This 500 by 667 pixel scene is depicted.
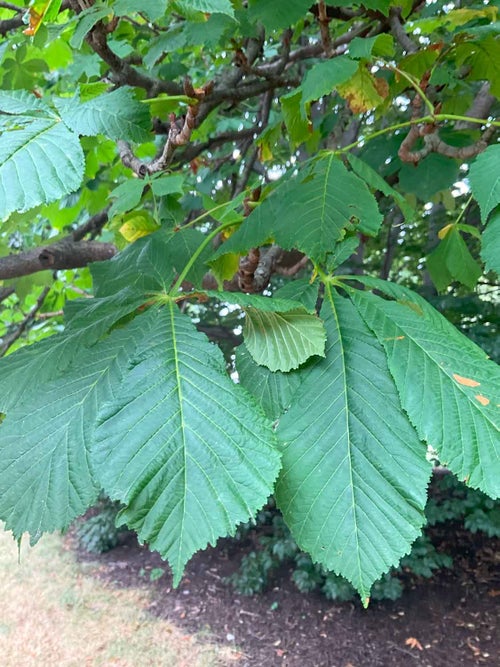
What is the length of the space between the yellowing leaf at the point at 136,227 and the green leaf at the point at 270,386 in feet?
2.86

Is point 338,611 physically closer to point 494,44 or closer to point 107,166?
point 107,166

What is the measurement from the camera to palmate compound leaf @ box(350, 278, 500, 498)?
0.62 metres

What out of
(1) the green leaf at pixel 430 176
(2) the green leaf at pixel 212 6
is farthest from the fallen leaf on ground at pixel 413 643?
(2) the green leaf at pixel 212 6

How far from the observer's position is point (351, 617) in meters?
3.77

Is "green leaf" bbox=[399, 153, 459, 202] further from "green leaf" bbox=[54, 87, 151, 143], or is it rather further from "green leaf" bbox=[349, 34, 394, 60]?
"green leaf" bbox=[54, 87, 151, 143]

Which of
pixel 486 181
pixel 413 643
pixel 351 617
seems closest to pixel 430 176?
pixel 486 181

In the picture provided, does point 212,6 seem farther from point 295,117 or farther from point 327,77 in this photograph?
point 295,117

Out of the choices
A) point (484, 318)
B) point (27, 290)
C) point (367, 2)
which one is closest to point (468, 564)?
point (484, 318)

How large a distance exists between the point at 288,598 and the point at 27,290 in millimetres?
3094

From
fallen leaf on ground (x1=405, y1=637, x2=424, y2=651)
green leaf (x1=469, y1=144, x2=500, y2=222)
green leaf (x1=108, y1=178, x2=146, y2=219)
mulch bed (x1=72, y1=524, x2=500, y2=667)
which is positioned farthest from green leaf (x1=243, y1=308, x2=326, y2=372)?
fallen leaf on ground (x1=405, y1=637, x2=424, y2=651)

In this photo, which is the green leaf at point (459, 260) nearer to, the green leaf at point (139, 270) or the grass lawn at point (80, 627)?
the green leaf at point (139, 270)

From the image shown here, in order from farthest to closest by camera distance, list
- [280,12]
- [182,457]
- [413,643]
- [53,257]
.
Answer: [413,643]
[53,257]
[280,12]
[182,457]

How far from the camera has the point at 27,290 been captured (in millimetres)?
2145

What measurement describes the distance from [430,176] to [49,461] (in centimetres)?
158
